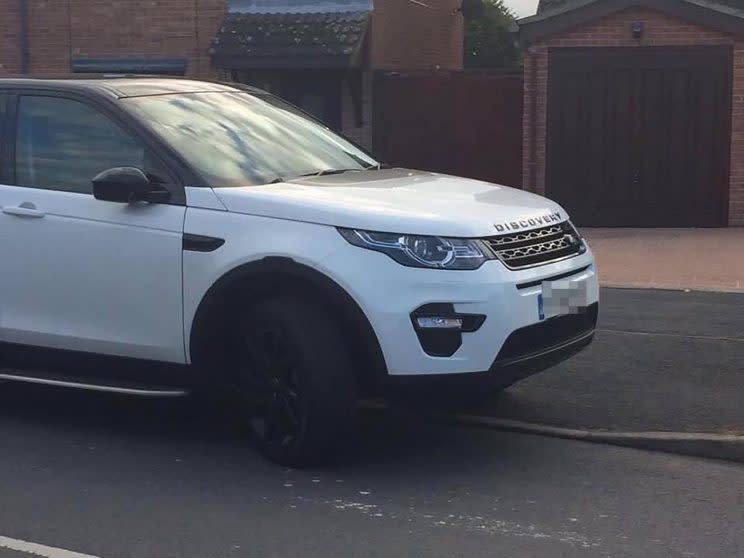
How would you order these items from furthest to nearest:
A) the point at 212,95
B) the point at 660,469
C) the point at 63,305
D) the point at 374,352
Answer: the point at 212,95, the point at 63,305, the point at 660,469, the point at 374,352

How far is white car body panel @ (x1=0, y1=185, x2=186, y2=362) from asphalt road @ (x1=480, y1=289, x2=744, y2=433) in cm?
188

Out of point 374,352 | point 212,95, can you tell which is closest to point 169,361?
point 374,352

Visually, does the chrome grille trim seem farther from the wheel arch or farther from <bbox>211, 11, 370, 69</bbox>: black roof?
<bbox>211, 11, 370, 69</bbox>: black roof

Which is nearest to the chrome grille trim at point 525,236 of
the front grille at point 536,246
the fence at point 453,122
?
the front grille at point 536,246

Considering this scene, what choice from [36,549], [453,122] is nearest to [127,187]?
[36,549]

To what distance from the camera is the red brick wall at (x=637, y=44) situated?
49.2 feet

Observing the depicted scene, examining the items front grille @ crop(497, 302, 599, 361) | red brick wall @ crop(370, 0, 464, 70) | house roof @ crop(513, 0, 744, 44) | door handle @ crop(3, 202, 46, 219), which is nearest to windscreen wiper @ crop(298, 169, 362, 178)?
door handle @ crop(3, 202, 46, 219)

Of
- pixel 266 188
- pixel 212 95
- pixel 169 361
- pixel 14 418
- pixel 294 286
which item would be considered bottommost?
pixel 14 418

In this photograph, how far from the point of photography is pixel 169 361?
5.95 meters

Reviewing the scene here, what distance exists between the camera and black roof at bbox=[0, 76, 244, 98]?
632 centimetres

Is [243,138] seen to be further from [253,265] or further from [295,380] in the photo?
[295,380]

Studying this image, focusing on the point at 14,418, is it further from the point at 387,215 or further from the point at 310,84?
the point at 310,84

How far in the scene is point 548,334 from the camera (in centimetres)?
568

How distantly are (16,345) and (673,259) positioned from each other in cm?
798
